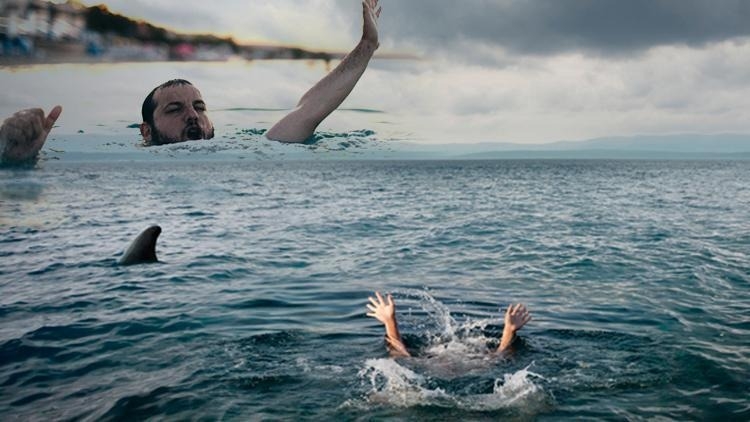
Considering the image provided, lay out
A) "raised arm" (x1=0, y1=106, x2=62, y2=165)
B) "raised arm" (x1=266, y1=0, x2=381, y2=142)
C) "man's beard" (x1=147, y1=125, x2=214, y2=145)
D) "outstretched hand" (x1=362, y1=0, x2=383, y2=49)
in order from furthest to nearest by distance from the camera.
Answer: "raised arm" (x1=0, y1=106, x2=62, y2=165), "man's beard" (x1=147, y1=125, x2=214, y2=145), "outstretched hand" (x1=362, y1=0, x2=383, y2=49), "raised arm" (x1=266, y1=0, x2=381, y2=142)

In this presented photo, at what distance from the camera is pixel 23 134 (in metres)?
35.8

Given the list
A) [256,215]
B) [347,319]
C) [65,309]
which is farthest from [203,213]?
[347,319]

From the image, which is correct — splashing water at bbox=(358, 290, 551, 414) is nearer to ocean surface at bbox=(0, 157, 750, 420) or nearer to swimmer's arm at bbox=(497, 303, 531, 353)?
ocean surface at bbox=(0, 157, 750, 420)

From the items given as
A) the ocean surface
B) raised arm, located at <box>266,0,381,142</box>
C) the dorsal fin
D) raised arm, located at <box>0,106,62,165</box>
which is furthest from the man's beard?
raised arm, located at <box>0,106,62,165</box>

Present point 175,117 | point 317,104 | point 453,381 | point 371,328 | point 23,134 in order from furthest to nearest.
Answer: point 23,134 < point 371,328 < point 453,381 < point 175,117 < point 317,104

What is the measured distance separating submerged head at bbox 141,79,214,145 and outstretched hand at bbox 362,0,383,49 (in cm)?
202

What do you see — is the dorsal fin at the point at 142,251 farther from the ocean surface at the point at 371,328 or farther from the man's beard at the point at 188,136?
the man's beard at the point at 188,136

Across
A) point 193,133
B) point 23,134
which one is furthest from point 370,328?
point 23,134

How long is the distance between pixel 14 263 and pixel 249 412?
14641mm

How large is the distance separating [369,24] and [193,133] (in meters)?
2.24

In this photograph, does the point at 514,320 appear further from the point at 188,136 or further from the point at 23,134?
the point at 23,134

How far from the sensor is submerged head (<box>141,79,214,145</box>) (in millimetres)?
6250

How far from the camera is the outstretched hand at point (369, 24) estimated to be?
18.1 feet

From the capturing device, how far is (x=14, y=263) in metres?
18.1
